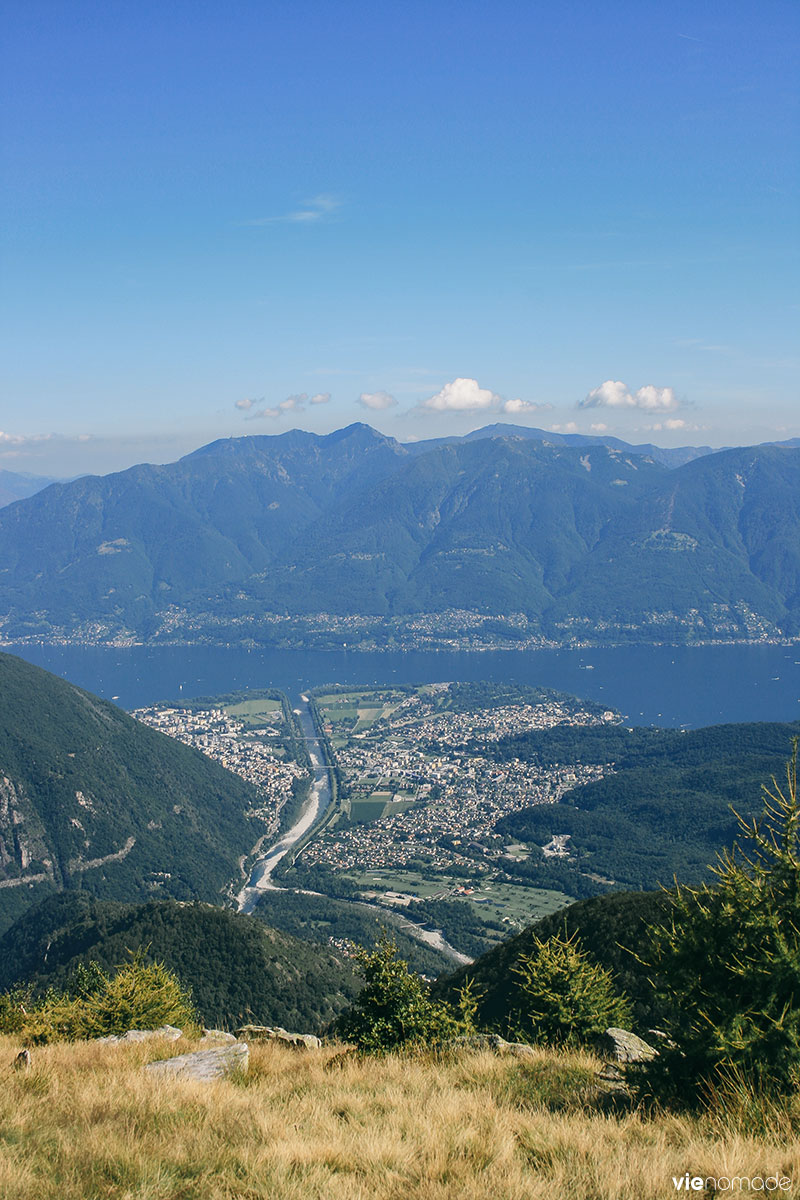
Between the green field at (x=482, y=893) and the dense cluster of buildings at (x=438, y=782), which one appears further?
the dense cluster of buildings at (x=438, y=782)

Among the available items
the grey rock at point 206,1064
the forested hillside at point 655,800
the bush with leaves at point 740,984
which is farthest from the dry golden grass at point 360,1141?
the forested hillside at point 655,800

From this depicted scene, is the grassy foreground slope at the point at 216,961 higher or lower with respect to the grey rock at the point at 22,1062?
lower

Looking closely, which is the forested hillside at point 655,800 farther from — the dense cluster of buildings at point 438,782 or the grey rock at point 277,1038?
the grey rock at point 277,1038

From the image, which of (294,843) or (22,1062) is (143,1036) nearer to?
(22,1062)

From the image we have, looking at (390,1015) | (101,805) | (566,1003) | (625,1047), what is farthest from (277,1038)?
(101,805)

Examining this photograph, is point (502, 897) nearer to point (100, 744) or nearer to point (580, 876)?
point (580, 876)

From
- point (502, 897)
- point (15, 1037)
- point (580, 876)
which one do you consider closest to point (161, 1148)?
point (15, 1037)
